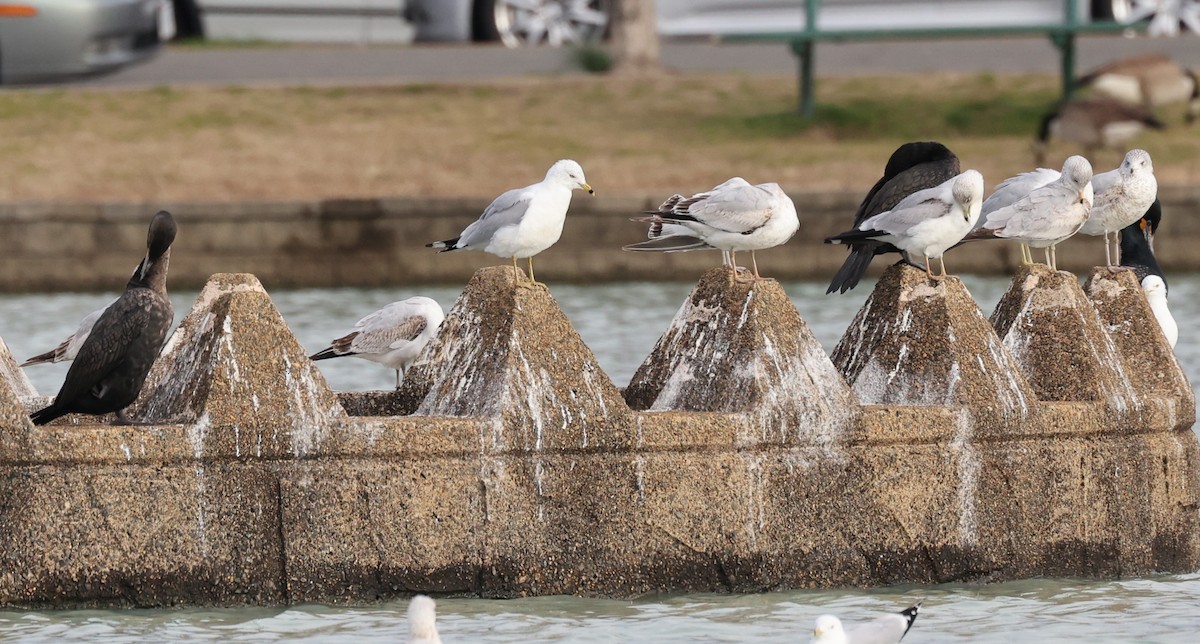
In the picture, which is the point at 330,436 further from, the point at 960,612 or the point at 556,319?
the point at 960,612

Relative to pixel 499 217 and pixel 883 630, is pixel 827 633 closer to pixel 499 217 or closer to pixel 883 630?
pixel 883 630

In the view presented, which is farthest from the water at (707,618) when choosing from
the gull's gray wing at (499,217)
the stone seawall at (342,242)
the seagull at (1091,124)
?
the seagull at (1091,124)

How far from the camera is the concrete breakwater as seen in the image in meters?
9.41

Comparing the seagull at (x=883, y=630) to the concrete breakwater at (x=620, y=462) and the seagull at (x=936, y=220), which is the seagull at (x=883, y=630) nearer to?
the concrete breakwater at (x=620, y=462)

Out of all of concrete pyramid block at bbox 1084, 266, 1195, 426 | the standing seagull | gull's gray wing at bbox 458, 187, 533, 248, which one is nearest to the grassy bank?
concrete pyramid block at bbox 1084, 266, 1195, 426

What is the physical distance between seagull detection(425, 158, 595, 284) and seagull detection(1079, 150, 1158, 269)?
2.78 m

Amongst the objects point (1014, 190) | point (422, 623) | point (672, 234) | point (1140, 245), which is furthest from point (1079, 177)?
point (422, 623)

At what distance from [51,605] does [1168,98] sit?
1943 centimetres

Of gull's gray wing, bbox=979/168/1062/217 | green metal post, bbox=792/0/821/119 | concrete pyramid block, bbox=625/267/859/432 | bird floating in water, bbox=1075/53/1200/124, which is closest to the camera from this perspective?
concrete pyramid block, bbox=625/267/859/432

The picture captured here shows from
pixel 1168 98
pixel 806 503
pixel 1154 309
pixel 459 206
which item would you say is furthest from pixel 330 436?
pixel 1168 98

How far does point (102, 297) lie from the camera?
2267cm

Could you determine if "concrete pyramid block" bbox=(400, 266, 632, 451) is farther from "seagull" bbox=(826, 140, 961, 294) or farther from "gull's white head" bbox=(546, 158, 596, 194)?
"seagull" bbox=(826, 140, 961, 294)

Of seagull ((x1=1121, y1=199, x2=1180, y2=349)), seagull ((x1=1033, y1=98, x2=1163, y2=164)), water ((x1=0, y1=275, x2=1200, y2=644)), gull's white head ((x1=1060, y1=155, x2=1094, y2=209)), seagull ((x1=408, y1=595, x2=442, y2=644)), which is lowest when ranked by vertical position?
water ((x1=0, y1=275, x2=1200, y2=644))

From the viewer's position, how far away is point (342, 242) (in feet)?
76.3
